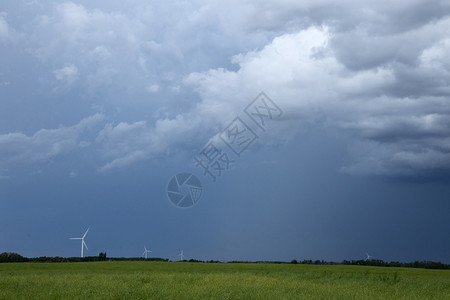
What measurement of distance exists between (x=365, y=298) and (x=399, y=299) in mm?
1742

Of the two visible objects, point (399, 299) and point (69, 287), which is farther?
point (69, 287)

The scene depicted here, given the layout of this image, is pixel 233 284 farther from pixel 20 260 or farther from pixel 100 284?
pixel 20 260

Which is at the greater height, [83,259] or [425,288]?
[83,259]

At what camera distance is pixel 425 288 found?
2556 centimetres

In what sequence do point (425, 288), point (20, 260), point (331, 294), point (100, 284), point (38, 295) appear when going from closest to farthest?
1. point (38, 295)
2. point (331, 294)
3. point (100, 284)
4. point (425, 288)
5. point (20, 260)

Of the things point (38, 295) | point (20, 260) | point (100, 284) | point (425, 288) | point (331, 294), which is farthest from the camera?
point (20, 260)

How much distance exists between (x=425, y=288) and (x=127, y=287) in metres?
16.9

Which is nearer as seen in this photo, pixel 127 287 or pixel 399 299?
pixel 399 299

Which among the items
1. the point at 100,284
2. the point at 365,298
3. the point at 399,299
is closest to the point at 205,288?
the point at 100,284

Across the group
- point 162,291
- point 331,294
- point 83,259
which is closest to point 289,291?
point 331,294

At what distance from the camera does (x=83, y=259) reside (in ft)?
214

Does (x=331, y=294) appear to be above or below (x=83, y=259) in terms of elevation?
below

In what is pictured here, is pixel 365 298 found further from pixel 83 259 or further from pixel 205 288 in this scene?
pixel 83 259

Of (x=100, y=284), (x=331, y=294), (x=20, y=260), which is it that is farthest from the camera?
(x=20, y=260)
